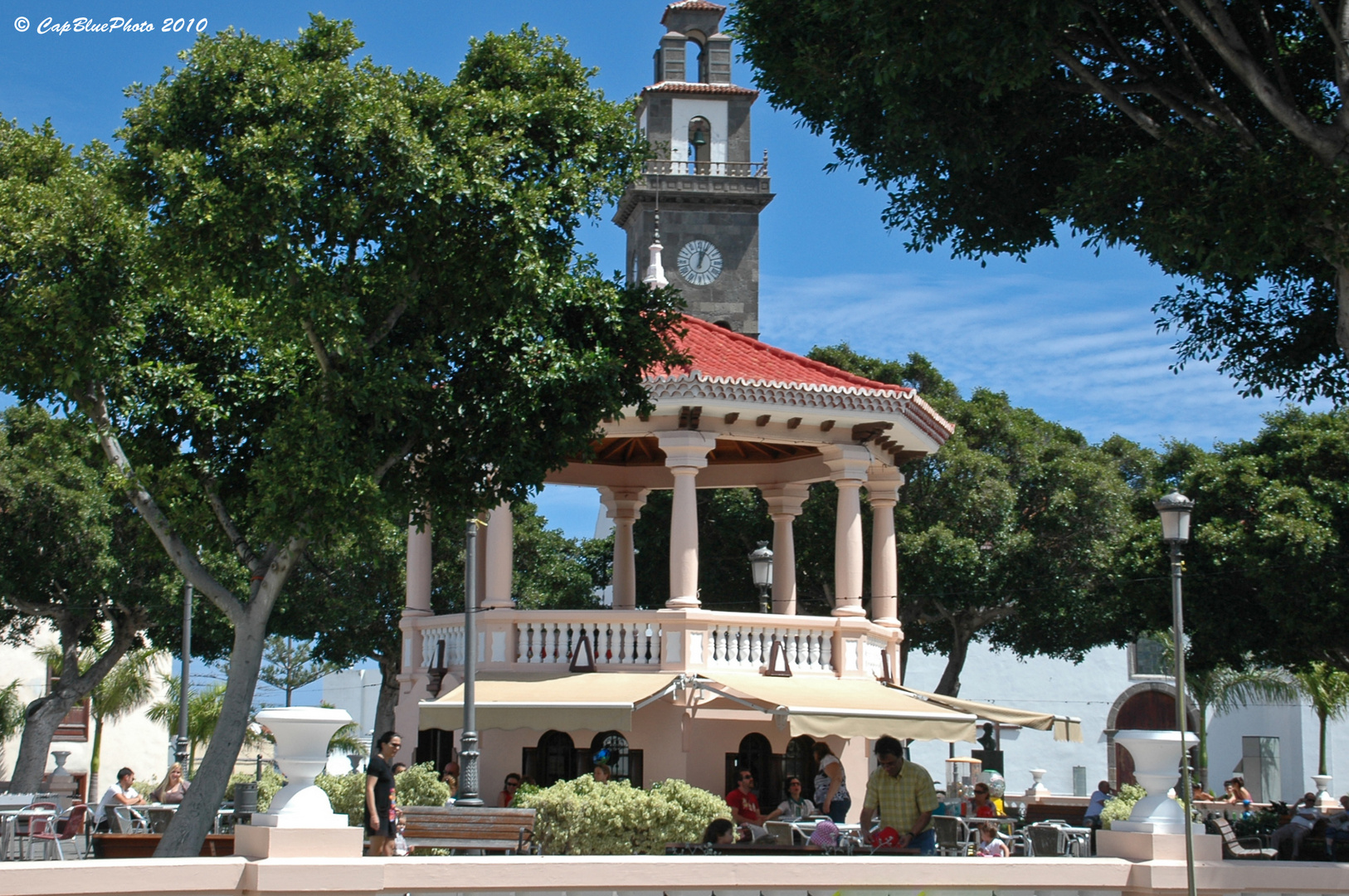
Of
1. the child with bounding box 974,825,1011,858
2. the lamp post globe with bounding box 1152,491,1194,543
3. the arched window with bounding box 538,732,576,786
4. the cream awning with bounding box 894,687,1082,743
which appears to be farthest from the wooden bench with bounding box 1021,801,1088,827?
the lamp post globe with bounding box 1152,491,1194,543

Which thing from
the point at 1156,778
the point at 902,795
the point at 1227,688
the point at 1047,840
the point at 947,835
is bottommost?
the point at 1047,840

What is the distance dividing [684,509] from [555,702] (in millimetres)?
→ 3516

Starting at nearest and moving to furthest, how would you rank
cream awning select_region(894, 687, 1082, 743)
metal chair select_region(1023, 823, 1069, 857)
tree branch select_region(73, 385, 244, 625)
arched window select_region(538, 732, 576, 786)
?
tree branch select_region(73, 385, 244, 625) → metal chair select_region(1023, 823, 1069, 857) → cream awning select_region(894, 687, 1082, 743) → arched window select_region(538, 732, 576, 786)

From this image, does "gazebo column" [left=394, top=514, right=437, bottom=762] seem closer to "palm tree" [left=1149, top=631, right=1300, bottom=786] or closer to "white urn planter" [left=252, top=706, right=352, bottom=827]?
"white urn planter" [left=252, top=706, right=352, bottom=827]

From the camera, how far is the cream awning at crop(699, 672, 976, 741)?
18422 mm

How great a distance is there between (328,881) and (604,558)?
3634 cm

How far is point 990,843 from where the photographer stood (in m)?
16.8

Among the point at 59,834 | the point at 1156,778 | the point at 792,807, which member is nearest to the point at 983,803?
the point at 792,807

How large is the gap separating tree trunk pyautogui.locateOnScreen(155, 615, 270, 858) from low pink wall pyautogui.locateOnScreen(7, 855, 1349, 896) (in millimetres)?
4948

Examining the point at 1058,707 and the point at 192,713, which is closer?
the point at 192,713

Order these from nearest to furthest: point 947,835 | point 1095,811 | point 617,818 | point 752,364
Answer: point 617,818
point 947,835
point 752,364
point 1095,811

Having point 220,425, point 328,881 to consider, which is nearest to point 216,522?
point 220,425

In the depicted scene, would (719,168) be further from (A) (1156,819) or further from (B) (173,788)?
(A) (1156,819)

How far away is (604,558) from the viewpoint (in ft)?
145
